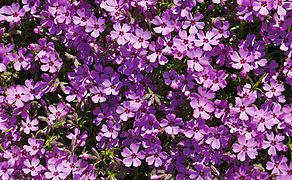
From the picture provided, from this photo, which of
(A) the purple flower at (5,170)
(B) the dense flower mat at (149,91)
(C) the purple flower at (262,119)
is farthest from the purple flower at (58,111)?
(C) the purple flower at (262,119)

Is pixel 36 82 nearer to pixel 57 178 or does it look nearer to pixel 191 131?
pixel 57 178

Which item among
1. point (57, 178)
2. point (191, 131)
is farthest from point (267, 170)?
point (57, 178)

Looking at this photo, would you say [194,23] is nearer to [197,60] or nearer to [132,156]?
[197,60]

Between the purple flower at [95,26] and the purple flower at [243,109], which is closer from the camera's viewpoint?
the purple flower at [243,109]

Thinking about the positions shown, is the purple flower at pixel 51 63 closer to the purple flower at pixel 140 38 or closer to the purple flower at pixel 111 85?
the purple flower at pixel 111 85

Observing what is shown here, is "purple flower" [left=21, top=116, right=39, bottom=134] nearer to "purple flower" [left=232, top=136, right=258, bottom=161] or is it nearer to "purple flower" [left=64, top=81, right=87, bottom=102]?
"purple flower" [left=64, top=81, right=87, bottom=102]

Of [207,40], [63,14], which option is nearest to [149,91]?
[207,40]

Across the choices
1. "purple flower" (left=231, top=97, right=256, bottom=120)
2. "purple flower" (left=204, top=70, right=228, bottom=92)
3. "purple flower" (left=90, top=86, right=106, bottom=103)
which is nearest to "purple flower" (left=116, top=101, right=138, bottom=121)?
"purple flower" (left=90, top=86, right=106, bottom=103)
